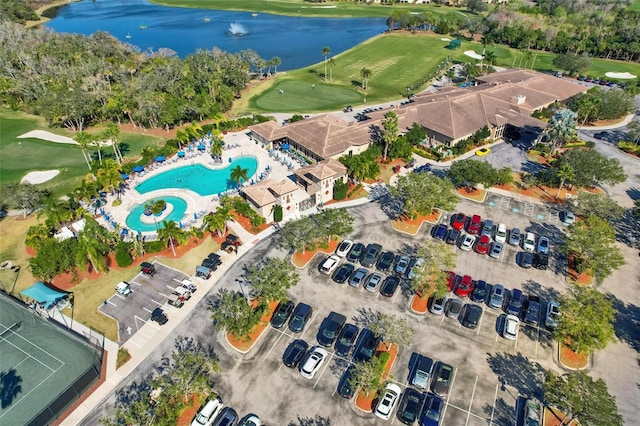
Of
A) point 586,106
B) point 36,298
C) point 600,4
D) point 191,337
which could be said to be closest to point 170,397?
point 191,337

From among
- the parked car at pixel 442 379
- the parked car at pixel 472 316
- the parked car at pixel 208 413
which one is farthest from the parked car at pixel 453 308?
the parked car at pixel 208 413

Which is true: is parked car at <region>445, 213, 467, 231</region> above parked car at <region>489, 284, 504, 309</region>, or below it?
above

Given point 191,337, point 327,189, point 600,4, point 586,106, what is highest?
point 600,4

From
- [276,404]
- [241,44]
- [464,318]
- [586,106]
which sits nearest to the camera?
[276,404]

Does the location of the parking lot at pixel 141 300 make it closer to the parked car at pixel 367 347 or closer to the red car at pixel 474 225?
the parked car at pixel 367 347

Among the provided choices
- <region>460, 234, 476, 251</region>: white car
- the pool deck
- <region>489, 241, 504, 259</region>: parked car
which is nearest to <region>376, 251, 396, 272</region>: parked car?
<region>460, 234, 476, 251</region>: white car

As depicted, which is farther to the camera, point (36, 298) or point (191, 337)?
point (36, 298)

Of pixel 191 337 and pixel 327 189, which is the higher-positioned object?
pixel 327 189

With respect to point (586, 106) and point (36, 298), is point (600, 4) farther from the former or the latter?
point (36, 298)

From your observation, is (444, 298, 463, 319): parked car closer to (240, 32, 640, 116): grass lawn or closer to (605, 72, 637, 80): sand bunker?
(240, 32, 640, 116): grass lawn
